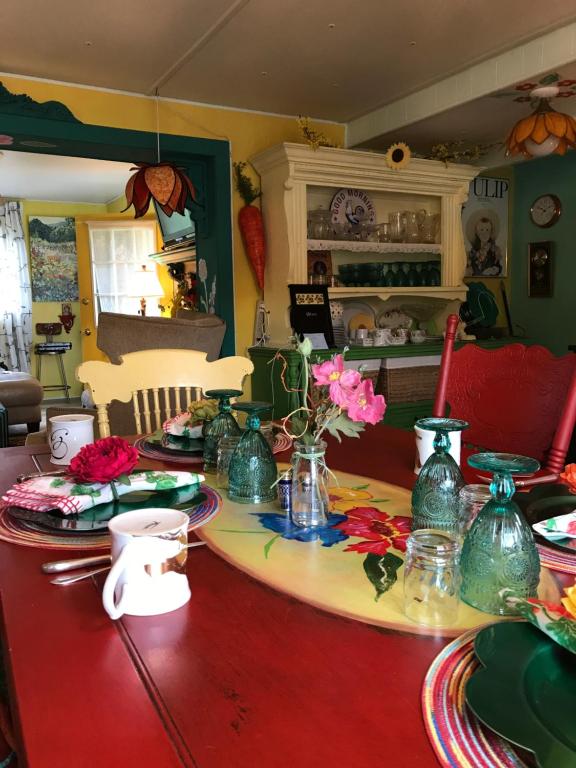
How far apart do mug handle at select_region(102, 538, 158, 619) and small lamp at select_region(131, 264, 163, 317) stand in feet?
22.9

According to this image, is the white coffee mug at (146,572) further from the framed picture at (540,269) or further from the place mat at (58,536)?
the framed picture at (540,269)

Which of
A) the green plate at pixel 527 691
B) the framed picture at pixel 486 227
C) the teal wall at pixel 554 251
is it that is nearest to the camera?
the green plate at pixel 527 691

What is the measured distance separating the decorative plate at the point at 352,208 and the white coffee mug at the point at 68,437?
11.0 feet

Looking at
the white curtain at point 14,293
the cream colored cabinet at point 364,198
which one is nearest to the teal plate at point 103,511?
the cream colored cabinet at point 364,198

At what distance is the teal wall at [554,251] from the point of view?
498cm

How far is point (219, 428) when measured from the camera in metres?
1.33

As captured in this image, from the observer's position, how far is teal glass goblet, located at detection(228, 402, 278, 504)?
112 cm

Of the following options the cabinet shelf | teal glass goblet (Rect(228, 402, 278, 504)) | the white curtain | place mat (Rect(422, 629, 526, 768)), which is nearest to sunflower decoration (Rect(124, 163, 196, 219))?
the cabinet shelf

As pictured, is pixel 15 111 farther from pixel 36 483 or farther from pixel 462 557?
pixel 462 557

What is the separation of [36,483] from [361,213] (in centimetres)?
389

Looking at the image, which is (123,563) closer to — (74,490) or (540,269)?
(74,490)

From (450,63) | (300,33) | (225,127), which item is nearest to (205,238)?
(225,127)

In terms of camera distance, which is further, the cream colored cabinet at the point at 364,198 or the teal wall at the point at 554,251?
the teal wall at the point at 554,251

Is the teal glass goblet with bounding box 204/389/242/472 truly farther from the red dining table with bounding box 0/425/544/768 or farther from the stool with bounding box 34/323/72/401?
the stool with bounding box 34/323/72/401
